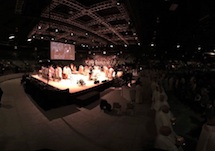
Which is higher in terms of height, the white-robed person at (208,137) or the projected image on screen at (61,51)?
the projected image on screen at (61,51)

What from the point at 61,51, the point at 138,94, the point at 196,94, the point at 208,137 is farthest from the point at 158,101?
the point at 61,51

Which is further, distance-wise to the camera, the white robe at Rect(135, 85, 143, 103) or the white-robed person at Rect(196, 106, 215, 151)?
the white robe at Rect(135, 85, 143, 103)

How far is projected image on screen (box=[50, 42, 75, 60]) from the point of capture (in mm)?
9102

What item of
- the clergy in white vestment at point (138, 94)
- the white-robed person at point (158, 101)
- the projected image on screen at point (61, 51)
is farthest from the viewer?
the projected image on screen at point (61, 51)

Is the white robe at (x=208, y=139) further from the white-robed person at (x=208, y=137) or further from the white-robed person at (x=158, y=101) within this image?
the white-robed person at (x=158, y=101)

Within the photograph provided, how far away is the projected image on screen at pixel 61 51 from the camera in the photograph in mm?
9102

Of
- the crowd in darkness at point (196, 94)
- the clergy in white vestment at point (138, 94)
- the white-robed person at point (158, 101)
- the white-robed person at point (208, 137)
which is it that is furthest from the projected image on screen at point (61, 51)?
the white-robed person at point (208, 137)

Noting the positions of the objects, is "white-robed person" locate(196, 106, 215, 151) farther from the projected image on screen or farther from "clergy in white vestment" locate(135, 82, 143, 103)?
the projected image on screen

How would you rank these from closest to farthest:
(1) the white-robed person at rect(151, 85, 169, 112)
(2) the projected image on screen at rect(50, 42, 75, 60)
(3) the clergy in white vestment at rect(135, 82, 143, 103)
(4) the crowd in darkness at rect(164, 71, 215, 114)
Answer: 1. (1) the white-robed person at rect(151, 85, 169, 112)
2. (3) the clergy in white vestment at rect(135, 82, 143, 103)
3. (4) the crowd in darkness at rect(164, 71, 215, 114)
4. (2) the projected image on screen at rect(50, 42, 75, 60)

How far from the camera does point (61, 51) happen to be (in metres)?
10.1

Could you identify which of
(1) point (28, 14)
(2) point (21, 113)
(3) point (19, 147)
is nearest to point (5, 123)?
(2) point (21, 113)

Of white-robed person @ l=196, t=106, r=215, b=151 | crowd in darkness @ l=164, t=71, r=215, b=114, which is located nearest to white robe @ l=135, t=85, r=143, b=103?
crowd in darkness @ l=164, t=71, r=215, b=114

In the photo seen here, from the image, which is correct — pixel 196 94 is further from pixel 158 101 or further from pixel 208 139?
pixel 208 139

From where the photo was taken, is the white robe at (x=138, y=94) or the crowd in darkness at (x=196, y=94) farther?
the crowd in darkness at (x=196, y=94)
